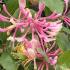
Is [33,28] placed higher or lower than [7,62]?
higher

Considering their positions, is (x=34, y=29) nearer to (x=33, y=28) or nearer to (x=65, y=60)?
(x=33, y=28)

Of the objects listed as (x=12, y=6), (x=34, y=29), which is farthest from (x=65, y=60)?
(x=12, y=6)

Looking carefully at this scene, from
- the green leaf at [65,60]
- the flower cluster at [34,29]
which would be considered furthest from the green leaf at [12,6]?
the green leaf at [65,60]

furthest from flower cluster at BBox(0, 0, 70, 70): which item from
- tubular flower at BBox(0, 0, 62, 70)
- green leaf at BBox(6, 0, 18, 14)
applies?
green leaf at BBox(6, 0, 18, 14)

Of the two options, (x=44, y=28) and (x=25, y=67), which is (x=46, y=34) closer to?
(x=44, y=28)

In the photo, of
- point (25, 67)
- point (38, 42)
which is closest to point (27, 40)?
point (38, 42)

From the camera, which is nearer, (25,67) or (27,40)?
(27,40)

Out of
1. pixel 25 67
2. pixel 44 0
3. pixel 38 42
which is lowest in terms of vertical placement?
pixel 25 67
